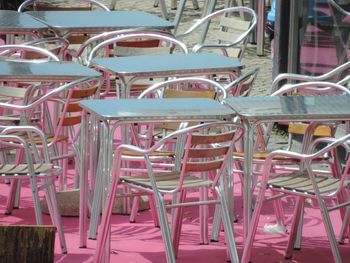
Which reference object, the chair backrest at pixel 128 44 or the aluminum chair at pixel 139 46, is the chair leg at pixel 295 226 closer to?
the aluminum chair at pixel 139 46

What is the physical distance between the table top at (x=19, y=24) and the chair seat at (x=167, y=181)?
330 centimetres

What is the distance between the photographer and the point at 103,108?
655 cm

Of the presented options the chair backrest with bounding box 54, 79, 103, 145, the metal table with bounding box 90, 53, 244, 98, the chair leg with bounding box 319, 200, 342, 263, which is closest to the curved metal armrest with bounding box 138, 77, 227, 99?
the metal table with bounding box 90, 53, 244, 98

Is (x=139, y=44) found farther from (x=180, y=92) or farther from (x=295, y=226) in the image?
(x=295, y=226)

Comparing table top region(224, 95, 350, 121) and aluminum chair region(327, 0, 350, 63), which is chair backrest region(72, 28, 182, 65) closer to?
aluminum chair region(327, 0, 350, 63)

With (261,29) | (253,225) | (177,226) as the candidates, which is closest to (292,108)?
(253,225)

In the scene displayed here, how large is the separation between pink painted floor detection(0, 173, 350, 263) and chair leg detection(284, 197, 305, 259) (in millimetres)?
55

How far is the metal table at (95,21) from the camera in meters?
9.64

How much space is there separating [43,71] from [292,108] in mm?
1766

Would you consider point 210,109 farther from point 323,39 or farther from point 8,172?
point 323,39

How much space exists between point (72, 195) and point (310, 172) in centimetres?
227

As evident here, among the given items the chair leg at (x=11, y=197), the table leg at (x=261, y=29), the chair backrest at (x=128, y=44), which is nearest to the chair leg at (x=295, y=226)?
the chair leg at (x=11, y=197)

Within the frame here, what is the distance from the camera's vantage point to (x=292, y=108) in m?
6.60

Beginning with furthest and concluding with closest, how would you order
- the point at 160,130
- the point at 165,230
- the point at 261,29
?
the point at 261,29 < the point at 160,130 < the point at 165,230
